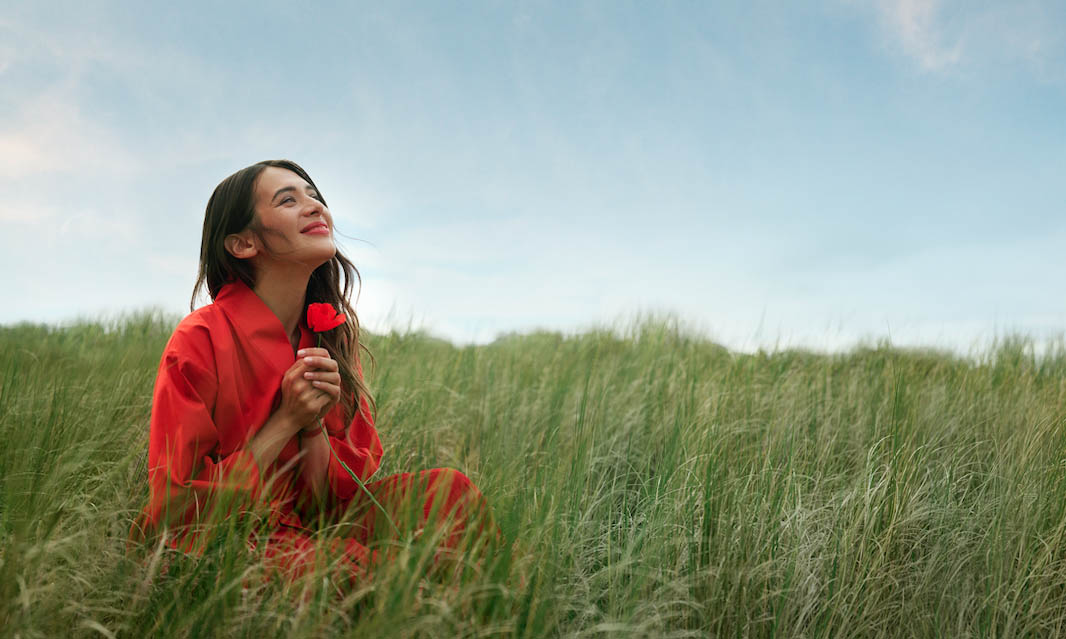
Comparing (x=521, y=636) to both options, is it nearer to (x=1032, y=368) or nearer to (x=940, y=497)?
(x=940, y=497)

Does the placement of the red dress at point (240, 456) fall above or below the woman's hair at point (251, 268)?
below

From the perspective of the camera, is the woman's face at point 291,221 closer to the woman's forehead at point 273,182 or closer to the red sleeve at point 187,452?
the woman's forehead at point 273,182

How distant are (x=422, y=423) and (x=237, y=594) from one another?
96.4 inches

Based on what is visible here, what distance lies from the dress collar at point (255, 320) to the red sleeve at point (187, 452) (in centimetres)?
14

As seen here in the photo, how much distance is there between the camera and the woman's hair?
2.16 m

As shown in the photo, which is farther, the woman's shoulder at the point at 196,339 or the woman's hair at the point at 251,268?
the woman's hair at the point at 251,268

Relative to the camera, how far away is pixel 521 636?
159cm

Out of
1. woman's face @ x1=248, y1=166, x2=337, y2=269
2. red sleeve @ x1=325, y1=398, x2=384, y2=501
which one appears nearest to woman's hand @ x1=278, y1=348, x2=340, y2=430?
red sleeve @ x1=325, y1=398, x2=384, y2=501

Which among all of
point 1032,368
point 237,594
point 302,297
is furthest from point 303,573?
point 1032,368

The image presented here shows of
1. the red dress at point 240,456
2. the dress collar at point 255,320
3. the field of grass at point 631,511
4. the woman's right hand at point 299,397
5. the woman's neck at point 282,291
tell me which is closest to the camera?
the field of grass at point 631,511

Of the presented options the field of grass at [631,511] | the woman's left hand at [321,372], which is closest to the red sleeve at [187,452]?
the field of grass at [631,511]

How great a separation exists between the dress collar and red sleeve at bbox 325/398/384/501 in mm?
334

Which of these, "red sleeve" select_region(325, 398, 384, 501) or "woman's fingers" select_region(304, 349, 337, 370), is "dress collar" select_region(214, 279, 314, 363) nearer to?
"woman's fingers" select_region(304, 349, 337, 370)

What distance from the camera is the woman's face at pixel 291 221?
2.09 meters
